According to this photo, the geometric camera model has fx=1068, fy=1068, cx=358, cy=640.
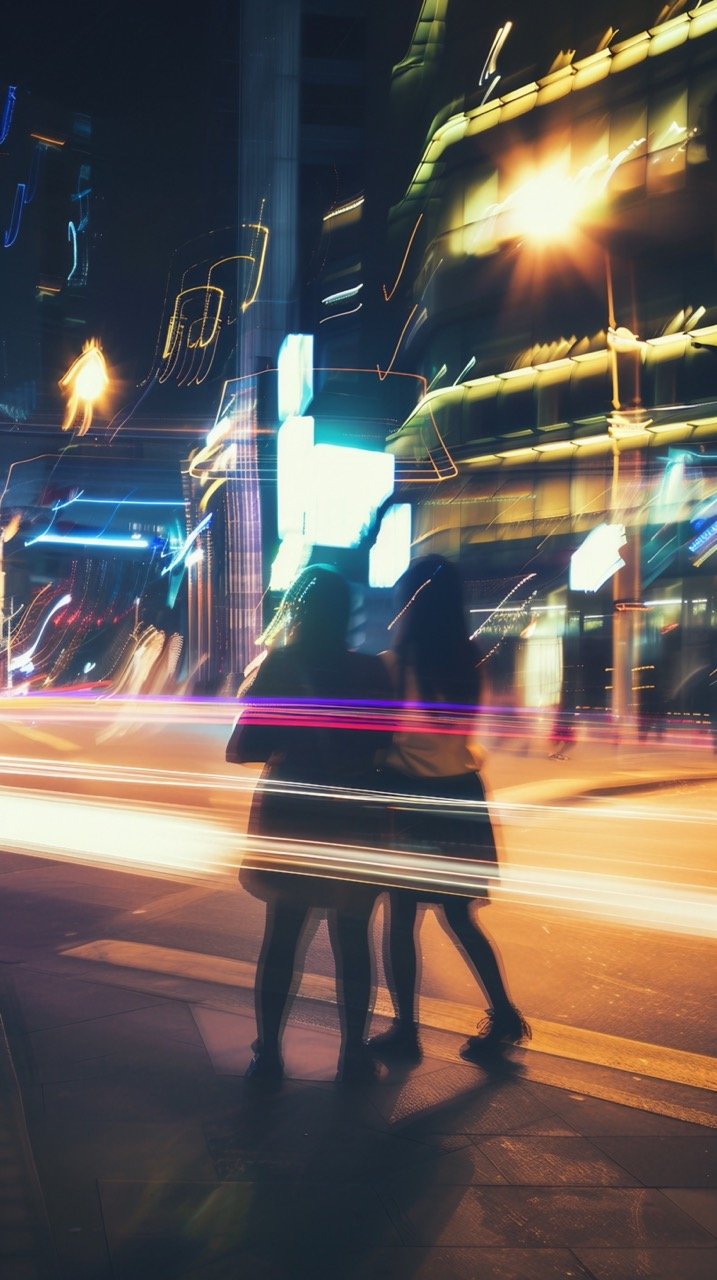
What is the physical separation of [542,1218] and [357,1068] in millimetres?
1241

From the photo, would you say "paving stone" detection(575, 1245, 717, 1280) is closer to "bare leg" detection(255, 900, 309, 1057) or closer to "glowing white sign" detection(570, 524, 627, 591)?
"bare leg" detection(255, 900, 309, 1057)

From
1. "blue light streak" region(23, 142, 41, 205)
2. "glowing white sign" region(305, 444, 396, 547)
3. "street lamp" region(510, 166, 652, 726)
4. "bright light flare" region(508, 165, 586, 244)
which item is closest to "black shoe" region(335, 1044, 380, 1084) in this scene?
"street lamp" region(510, 166, 652, 726)

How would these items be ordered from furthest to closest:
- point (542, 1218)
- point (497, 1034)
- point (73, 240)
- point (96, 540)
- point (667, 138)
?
point (96, 540)
point (73, 240)
point (667, 138)
point (497, 1034)
point (542, 1218)

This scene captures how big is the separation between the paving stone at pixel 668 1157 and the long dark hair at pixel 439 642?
76.2 inches

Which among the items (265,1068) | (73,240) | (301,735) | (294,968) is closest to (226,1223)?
(265,1068)

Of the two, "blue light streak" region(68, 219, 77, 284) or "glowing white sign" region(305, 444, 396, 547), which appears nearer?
"glowing white sign" region(305, 444, 396, 547)

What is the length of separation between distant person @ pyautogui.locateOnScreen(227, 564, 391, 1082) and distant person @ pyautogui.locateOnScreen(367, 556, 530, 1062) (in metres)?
0.26

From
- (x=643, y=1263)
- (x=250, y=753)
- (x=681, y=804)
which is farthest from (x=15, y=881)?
(x=681, y=804)

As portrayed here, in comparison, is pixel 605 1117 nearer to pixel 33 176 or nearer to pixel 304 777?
pixel 304 777

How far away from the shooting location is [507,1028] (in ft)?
15.9

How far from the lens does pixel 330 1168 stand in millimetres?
3555

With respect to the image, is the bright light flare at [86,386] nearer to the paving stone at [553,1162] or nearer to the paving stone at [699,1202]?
the paving stone at [553,1162]

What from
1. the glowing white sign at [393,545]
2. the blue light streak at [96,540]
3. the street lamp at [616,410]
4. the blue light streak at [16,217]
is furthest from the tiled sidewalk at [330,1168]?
the blue light streak at [16,217]

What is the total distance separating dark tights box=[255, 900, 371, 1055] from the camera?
172 inches
